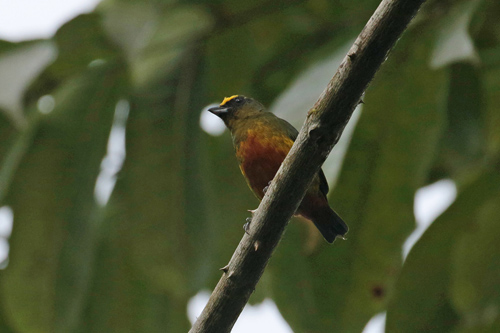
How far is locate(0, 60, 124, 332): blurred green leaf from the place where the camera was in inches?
116

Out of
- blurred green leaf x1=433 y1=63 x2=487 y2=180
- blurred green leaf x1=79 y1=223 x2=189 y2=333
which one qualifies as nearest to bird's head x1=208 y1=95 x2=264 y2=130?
blurred green leaf x1=79 y1=223 x2=189 y2=333

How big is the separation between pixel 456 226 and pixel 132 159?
58.3 inches

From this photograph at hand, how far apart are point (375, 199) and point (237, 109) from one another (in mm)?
915

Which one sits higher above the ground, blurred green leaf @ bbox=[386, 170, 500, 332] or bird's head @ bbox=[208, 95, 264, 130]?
bird's head @ bbox=[208, 95, 264, 130]

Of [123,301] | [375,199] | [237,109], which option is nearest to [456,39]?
[375,199]

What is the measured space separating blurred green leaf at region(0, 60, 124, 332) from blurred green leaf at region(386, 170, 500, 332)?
54.6 inches

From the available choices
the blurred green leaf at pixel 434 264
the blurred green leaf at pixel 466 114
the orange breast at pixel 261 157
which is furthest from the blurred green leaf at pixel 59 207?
the blurred green leaf at pixel 466 114

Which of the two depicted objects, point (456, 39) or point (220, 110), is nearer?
point (456, 39)

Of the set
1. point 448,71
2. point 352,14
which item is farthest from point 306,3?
point 448,71

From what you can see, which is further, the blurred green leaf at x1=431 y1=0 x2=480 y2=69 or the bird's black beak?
the bird's black beak

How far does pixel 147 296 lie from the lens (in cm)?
342

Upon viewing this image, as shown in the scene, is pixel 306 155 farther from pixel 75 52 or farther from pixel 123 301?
pixel 123 301

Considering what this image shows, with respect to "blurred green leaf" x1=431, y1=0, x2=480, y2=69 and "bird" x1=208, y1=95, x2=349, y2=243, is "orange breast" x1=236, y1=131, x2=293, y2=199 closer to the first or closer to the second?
"bird" x1=208, y1=95, x2=349, y2=243

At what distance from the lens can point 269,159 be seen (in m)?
2.94
